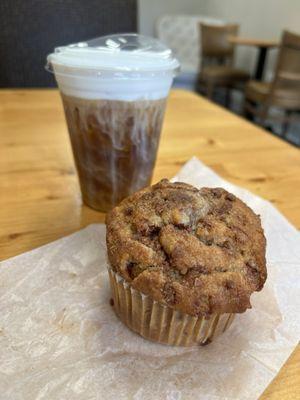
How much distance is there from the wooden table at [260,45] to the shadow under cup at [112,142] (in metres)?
3.11

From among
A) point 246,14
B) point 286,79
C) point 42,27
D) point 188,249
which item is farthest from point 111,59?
point 246,14

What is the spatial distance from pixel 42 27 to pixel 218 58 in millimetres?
3389

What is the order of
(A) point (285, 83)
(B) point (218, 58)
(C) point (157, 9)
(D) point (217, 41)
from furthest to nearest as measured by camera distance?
(C) point (157, 9)
(B) point (218, 58)
(D) point (217, 41)
(A) point (285, 83)

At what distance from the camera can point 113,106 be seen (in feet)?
1.94

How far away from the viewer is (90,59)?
1.83ft

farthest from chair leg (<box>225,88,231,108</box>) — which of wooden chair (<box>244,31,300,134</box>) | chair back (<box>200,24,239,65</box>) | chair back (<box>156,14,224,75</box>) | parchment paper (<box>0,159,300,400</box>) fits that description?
parchment paper (<box>0,159,300,400</box>)

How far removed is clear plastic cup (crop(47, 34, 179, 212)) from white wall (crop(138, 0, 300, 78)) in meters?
3.61

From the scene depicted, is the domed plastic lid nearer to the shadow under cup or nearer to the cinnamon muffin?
the shadow under cup

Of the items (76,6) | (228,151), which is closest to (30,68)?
(76,6)

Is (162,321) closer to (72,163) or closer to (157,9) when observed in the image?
(72,163)

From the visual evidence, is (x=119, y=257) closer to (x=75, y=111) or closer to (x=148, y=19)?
(x=75, y=111)

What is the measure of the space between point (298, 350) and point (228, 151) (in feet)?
2.04

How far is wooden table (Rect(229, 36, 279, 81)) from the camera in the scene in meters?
3.33

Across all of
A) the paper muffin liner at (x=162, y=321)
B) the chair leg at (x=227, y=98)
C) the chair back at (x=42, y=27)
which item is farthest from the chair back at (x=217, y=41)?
the paper muffin liner at (x=162, y=321)
